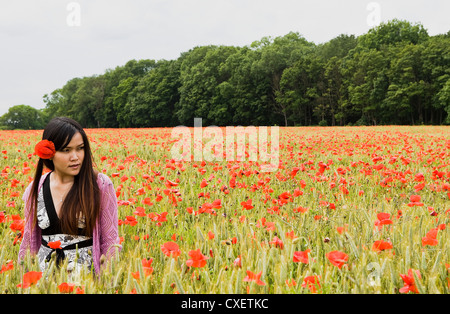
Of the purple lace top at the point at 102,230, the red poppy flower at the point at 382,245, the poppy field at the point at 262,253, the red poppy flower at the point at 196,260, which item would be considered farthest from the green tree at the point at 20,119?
the red poppy flower at the point at 382,245

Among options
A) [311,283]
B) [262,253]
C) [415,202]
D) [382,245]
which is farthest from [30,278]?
[415,202]

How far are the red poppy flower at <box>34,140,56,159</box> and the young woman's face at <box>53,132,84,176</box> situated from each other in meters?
0.07

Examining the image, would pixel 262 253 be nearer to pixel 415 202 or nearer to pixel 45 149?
pixel 415 202

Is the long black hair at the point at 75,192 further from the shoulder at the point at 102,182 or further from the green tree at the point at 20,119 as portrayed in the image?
the green tree at the point at 20,119

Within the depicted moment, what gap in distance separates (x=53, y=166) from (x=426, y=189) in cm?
382

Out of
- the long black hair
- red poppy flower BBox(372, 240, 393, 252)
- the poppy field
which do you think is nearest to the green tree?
the poppy field

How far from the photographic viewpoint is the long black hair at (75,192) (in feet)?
7.73

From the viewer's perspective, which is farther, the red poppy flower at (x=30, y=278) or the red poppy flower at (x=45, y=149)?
the red poppy flower at (x=45, y=149)

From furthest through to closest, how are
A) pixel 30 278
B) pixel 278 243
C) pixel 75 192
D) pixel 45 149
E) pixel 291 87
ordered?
pixel 291 87, pixel 75 192, pixel 45 149, pixel 278 243, pixel 30 278

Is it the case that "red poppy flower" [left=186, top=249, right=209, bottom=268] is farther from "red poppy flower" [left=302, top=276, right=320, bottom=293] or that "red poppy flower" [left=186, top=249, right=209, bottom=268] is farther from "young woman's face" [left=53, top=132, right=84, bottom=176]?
"young woman's face" [left=53, top=132, right=84, bottom=176]

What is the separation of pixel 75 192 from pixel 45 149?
323 millimetres

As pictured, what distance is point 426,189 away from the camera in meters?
4.36

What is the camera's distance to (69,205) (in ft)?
7.82

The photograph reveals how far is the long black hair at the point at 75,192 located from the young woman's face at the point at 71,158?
0.03 m
